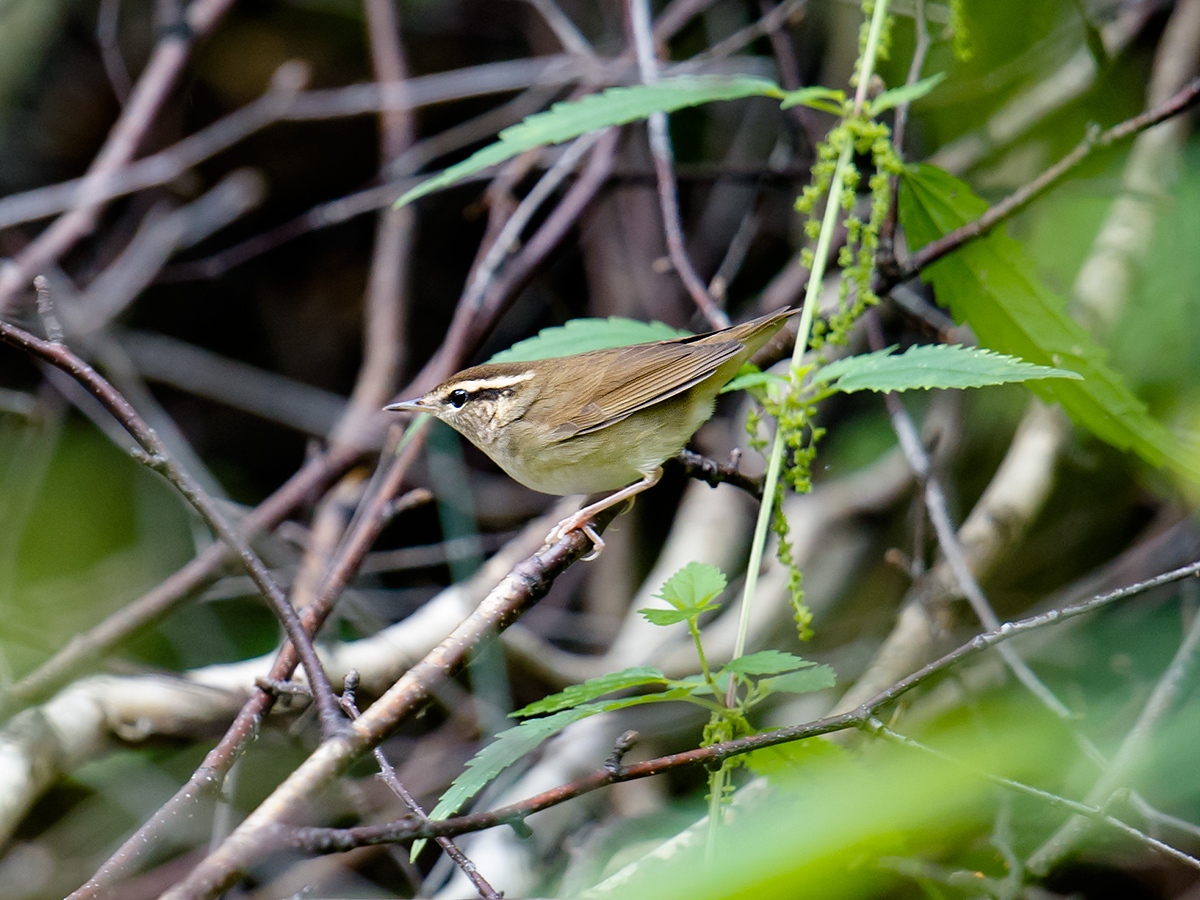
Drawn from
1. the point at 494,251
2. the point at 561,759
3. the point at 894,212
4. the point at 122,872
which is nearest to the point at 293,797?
the point at 122,872

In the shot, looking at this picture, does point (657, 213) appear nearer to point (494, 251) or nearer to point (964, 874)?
point (494, 251)

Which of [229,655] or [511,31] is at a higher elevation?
[511,31]

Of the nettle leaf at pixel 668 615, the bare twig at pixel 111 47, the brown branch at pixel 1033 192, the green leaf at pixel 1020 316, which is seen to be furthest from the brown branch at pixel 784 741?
the bare twig at pixel 111 47

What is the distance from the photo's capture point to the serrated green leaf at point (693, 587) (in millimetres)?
1391

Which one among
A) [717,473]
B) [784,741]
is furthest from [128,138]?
[784,741]

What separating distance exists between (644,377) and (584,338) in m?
0.56

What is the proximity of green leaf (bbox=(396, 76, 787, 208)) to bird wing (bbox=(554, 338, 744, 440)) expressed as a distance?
1.96ft

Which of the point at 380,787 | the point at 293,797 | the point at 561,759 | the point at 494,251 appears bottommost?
the point at 293,797

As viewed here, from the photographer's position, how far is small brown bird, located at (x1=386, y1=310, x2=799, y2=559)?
2318 millimetres

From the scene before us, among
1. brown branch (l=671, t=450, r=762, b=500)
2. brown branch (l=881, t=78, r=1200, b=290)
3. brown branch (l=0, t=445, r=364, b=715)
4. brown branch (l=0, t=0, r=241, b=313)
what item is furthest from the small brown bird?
brown branch (l=0, t=0, r=241, b=313)

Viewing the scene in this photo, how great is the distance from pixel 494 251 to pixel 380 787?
2.17 m

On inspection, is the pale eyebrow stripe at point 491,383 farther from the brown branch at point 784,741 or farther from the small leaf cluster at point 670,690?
the brown branch at point 784,741

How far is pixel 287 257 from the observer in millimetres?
5461

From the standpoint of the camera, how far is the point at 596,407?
8.71 ft
